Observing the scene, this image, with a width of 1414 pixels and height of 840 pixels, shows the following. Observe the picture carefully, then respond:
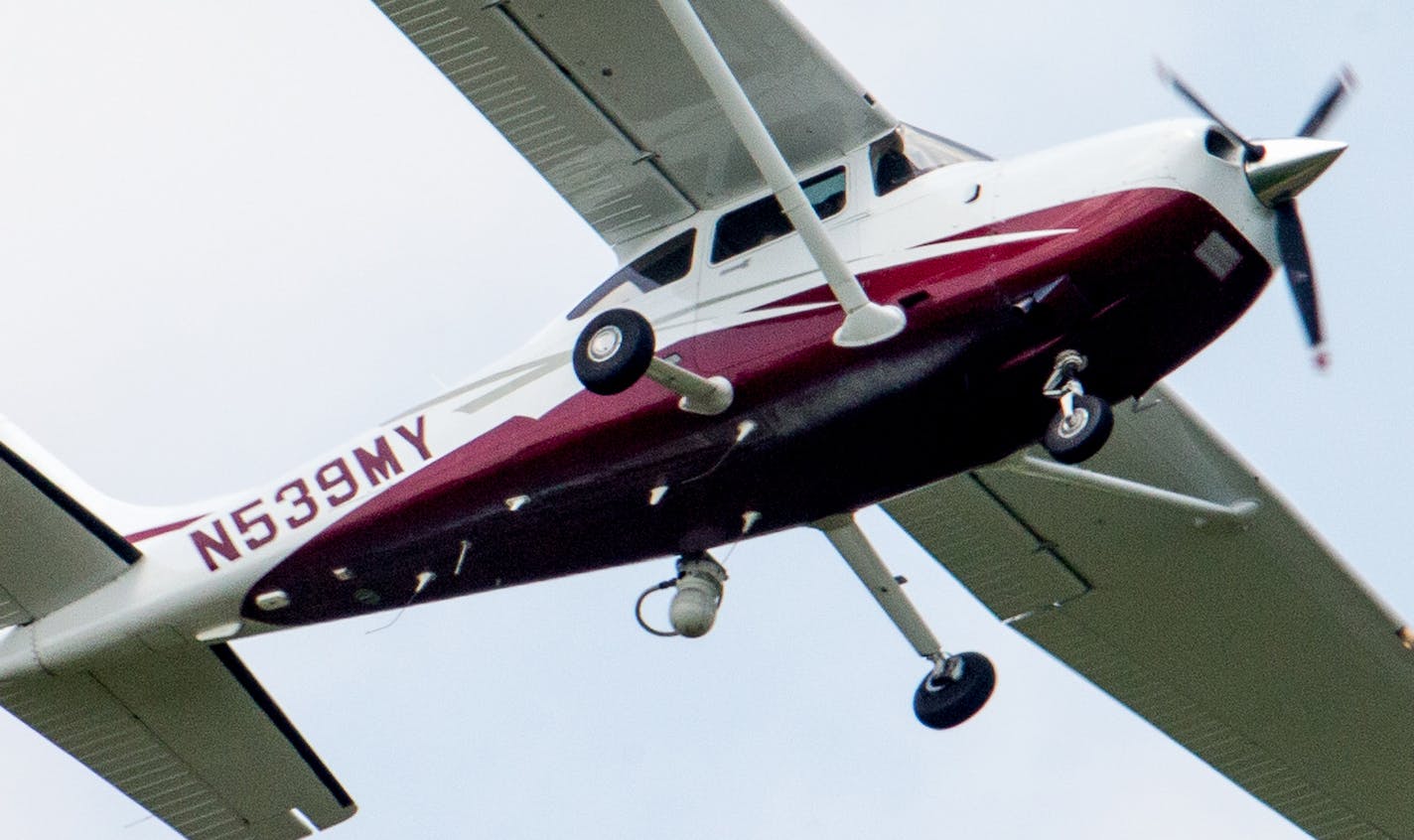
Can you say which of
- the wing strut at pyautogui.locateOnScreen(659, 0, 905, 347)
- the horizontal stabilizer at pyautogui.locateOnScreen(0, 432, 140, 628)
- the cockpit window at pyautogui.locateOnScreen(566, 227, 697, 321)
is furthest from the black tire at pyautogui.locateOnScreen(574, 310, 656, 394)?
the horizontal stabilizer at pyautogui.locateOnScreen(0, 432, 140, 628)

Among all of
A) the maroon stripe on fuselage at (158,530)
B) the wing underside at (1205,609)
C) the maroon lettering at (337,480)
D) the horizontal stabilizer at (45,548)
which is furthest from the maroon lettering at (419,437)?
the wing underside at (1205,609)

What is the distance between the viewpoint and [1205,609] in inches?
671

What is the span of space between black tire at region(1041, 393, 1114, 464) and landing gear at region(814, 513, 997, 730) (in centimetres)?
192

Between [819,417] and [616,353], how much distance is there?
3.92 ft

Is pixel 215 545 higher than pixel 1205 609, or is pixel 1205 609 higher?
pixel 1205 609

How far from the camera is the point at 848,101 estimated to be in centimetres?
1409

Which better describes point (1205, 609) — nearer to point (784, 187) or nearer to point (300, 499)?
point (784, 187)

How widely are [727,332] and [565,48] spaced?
193 centimetres

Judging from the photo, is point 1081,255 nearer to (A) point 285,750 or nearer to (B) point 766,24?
(B) point 766,24

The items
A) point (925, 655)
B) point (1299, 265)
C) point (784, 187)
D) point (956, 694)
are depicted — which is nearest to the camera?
point (784, 187)

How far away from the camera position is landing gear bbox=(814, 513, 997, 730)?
47.0 feet

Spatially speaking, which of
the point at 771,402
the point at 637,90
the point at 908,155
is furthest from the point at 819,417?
the point at 637,90

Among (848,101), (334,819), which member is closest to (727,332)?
(848,101)

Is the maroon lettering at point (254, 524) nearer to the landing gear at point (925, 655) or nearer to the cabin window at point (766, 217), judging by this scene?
the cabin window at point (766, 217)
